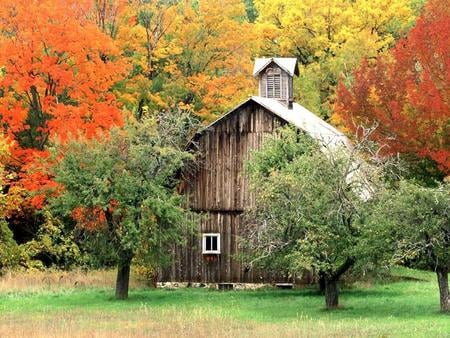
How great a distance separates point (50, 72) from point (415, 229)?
21205 millimetres

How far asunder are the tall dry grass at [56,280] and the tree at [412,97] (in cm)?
1308

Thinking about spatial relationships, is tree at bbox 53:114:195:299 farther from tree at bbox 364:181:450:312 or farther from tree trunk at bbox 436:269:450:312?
tree trunk at bbox 436:269:450:312

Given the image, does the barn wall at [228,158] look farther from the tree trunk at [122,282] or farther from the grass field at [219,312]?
the tree trunk at [122,282]

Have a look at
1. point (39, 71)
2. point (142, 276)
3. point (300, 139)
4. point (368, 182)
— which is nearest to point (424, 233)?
point (368, 182)

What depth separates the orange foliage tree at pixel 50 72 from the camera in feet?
137

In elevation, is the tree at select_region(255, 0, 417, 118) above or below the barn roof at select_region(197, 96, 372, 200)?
above

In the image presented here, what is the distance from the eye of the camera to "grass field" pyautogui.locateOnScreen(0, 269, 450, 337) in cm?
2467

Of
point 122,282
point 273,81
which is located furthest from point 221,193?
point 273,81

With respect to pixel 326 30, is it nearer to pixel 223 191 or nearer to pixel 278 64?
pixel 278 64

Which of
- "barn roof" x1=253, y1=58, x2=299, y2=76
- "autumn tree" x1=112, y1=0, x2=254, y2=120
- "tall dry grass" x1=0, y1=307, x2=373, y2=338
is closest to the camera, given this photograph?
"tall dry grass" x1=0, y1=307, x2=373, y2=338

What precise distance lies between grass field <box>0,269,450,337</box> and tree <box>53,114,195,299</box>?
243 centimetres

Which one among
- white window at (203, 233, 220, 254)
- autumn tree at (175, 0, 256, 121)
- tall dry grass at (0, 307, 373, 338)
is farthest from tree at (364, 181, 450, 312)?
autumn tree at (175, 0, 256, 121)

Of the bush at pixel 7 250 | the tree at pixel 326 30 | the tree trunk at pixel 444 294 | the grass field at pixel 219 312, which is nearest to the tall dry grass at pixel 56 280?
the grass field at pixel 219 312

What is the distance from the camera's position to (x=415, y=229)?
27.7 m
